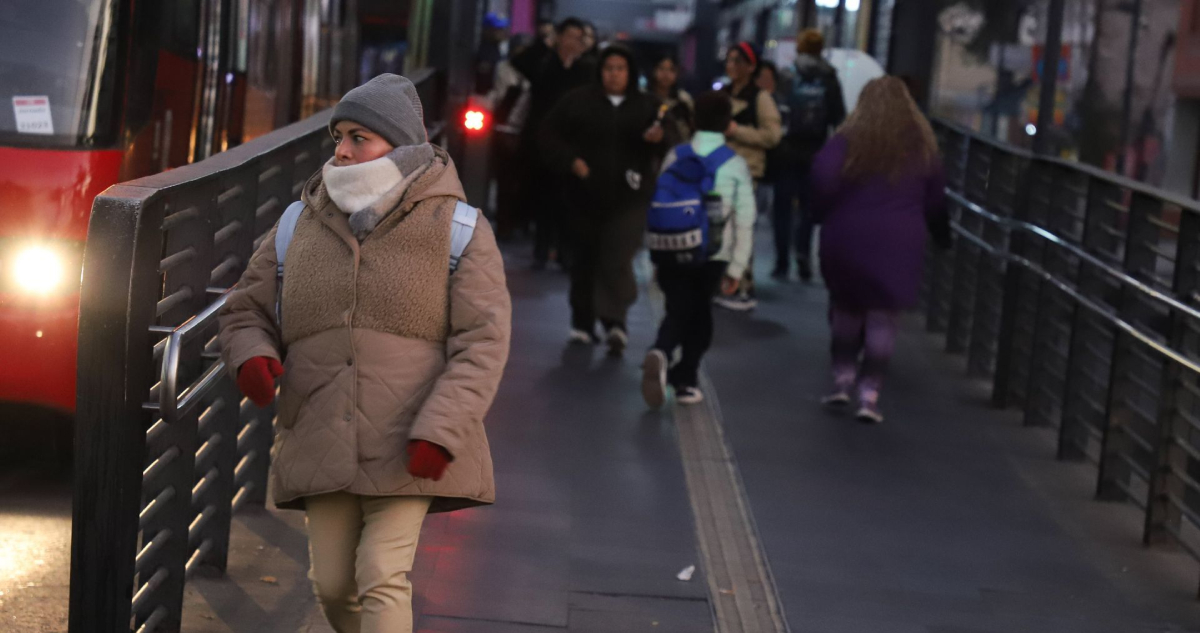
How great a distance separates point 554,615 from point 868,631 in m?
0.96

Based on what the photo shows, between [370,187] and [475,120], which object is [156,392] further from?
[475,120]

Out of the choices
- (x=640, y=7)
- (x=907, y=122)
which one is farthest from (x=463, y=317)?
(x=640, y=7)

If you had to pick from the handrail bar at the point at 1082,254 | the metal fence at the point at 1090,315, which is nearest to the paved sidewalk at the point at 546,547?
the metal fence at the point at 1090,315

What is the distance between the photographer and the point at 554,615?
17.6 ft

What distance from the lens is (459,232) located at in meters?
3.92

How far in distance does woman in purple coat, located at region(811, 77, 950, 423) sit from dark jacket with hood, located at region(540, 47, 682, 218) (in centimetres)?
138

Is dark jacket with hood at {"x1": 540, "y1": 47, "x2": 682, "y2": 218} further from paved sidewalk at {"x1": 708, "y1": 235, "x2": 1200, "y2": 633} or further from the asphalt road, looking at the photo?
the asphalt road

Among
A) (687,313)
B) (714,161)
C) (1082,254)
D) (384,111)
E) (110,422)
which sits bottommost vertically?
(687,313)

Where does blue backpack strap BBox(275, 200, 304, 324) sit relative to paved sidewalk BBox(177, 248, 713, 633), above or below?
above

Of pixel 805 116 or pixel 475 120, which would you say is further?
pixel 475 120

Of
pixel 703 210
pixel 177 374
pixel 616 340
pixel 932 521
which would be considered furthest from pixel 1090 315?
pixel 177 374

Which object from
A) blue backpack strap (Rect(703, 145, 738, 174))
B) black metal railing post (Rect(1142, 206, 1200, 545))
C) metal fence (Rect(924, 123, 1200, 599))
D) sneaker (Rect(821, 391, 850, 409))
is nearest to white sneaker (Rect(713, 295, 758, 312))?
metal fence (Rect(924, 123, 1200, 599))

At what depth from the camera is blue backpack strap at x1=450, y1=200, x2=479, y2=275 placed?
3.91 m

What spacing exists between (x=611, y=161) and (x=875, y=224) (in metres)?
1.81
